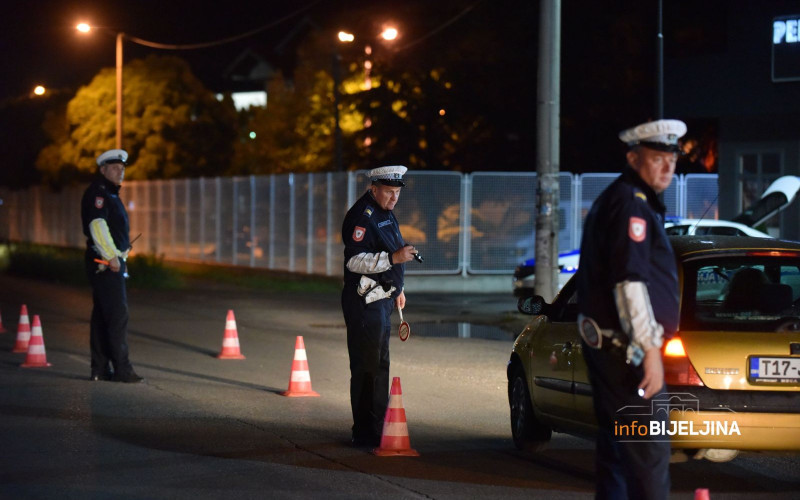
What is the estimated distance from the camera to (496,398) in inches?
445

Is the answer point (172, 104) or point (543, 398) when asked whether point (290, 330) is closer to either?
point (543, 398)

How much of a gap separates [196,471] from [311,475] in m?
0.73

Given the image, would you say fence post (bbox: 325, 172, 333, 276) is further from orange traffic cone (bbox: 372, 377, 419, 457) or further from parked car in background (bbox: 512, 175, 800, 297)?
orange traffic cone (bbox: 372, 377, 419, 457)

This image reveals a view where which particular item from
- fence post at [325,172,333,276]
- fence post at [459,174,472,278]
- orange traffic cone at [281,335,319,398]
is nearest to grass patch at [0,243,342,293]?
fence post at [325,172,333,276]

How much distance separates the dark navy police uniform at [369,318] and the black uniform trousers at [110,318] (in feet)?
12.9

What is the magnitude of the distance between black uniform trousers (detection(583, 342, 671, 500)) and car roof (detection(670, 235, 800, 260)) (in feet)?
6.67

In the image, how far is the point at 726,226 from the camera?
20.7 meters

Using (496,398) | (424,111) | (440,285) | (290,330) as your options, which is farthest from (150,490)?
(424,111)

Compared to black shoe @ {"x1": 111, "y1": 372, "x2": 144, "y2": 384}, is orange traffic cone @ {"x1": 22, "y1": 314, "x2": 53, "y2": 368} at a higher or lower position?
higher

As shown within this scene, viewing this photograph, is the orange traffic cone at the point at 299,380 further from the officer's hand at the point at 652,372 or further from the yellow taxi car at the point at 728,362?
the officer's hand at the point at 652,372

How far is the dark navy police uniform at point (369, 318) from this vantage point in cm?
835

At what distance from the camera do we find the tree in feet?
162

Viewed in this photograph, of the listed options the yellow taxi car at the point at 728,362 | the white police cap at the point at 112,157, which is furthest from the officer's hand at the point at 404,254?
the white police cap at the point at 112,157

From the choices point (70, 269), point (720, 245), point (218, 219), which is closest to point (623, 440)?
point (720, 245)
